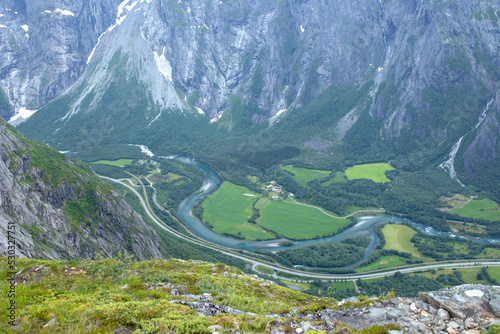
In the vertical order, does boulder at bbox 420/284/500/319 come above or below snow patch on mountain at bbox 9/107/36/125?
below

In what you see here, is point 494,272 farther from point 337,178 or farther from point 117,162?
point 117,162

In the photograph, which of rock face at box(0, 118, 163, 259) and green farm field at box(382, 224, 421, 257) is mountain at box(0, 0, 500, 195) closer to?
green farm field at box(382, 224, 421, 257)

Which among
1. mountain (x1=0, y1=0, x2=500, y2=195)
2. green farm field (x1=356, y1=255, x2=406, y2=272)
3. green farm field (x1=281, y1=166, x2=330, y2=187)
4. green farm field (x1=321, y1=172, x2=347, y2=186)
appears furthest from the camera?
mountain (x1=0, y1=0, x2=500, y2=195)

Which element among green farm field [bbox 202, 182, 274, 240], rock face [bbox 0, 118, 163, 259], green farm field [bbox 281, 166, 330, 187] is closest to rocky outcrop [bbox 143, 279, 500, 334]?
rock face [bbox 0, 118, 163, 259]

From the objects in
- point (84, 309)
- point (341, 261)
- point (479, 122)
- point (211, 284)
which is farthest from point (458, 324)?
point (479, 122)

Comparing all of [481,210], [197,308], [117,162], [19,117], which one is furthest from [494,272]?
[19,117]

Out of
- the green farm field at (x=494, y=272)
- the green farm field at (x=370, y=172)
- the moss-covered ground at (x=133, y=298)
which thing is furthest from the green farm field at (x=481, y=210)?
the moss-covered ground at (x=133, y=298)
